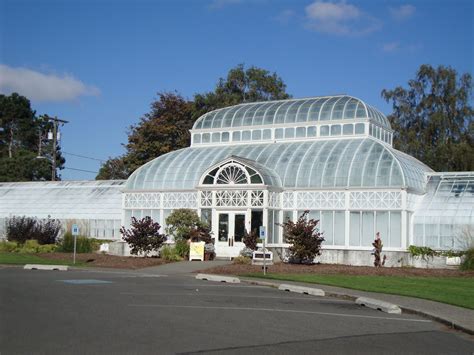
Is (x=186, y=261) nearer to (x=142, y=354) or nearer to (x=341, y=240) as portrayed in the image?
(x=341, y=240)

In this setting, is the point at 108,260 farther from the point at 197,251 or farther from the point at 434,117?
the point at 434,117

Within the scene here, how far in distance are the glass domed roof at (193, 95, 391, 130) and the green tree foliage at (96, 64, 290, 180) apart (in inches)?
645

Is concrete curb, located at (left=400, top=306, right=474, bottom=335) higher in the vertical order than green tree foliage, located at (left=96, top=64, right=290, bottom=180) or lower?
lower

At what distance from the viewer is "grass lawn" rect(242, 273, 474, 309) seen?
67.5ft

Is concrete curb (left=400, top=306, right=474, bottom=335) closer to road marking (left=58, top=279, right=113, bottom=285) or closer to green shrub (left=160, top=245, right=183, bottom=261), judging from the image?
road marking (left=58, top=279, right=113, bottom=285)

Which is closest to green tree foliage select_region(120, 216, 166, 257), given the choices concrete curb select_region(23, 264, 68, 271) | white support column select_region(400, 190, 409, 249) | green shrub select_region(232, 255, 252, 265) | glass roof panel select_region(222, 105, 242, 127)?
green shrub select_region(232, 255, 252, 265)

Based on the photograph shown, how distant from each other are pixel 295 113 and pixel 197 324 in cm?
3100

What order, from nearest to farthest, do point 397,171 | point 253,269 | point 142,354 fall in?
point 142,354
point 253,269
point 397,171

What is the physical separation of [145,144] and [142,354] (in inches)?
2069

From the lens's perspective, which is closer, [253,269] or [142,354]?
[142,354]

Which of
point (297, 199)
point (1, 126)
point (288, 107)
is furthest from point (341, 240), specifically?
point (1, 126)

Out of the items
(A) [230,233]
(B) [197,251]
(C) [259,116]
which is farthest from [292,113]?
(B) [197,251]

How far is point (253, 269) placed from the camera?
A: 31781 millimetres

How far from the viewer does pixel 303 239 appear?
35.2 meters
